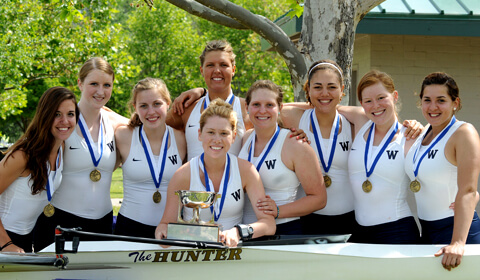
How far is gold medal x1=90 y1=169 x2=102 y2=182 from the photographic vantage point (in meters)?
4.80

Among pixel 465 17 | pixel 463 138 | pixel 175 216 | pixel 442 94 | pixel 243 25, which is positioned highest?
pixel 465 17

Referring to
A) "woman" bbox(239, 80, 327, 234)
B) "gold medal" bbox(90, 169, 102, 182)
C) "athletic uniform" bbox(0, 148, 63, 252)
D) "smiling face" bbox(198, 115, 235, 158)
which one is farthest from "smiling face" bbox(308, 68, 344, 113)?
"athletic uniform" bbox(0, 148, 63, 252)

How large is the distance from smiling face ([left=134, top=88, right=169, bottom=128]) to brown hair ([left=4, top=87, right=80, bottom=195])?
0.59 m

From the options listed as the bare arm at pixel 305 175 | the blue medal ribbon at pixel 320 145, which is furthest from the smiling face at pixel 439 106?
the bare arm at pixel 305 175

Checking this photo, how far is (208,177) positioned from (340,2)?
267 cm

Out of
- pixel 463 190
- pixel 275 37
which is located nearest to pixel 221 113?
pixel 463 190

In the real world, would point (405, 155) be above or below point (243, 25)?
below

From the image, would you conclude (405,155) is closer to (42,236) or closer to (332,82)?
(332,82)

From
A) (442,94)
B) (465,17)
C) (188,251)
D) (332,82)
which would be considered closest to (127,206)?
(188,251)

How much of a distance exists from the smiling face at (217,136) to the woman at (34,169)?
1149mm

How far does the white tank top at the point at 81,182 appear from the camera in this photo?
4.74 m

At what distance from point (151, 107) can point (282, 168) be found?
1232mm

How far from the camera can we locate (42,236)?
4.72 m

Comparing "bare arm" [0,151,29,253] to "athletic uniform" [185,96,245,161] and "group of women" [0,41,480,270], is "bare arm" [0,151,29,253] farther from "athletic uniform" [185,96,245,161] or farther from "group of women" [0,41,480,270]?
"athletic uniform" [185,96,245,161]
